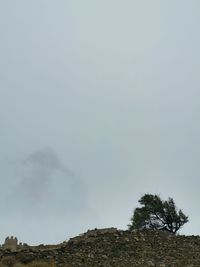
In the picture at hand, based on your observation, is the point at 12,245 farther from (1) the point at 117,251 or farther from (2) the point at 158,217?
(2) the point at 158,217

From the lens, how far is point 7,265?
80.6 feet

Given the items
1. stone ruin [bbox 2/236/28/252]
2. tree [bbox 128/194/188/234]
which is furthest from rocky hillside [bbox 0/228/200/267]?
tree [bbox 128/194/188/234]

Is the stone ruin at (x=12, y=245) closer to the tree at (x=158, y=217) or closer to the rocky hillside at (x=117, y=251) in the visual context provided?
the rocky hillside at (x=117, y=251)

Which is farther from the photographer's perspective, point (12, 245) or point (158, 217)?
point (158, 217)

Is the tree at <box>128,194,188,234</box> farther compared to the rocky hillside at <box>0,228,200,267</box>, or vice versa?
the tree at <box>128,194,188,234</box>

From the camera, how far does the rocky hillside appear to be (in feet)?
84.1

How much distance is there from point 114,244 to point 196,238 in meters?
5.58

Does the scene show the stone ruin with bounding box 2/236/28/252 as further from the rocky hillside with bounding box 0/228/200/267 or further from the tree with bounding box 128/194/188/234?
the tree with bounding box 128/194/188/234

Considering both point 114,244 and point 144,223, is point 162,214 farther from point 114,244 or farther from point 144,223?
point 114,244

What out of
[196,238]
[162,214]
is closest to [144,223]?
[162,214]

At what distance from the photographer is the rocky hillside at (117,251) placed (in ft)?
84.1

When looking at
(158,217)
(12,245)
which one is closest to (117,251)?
(12,245)

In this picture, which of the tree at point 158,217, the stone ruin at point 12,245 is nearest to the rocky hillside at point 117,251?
the stone ruin at point 12,245

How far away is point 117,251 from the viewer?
2703 cm
